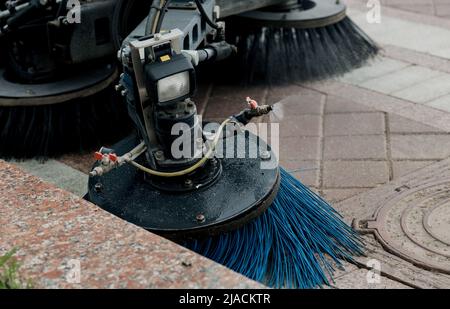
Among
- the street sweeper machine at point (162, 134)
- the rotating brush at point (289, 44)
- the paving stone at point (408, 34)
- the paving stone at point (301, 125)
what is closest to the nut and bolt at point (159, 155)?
the street sweeper machine at point (162, 134)

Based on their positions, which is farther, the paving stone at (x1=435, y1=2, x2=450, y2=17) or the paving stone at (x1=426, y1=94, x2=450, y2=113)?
the paving stone at (x1=435, y1=2, x2=450, y2=17)

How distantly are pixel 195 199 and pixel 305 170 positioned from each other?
813 mm

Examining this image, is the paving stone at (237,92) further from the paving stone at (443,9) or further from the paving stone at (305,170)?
the paving stone at (443,9)

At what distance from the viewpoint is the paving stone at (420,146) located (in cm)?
306

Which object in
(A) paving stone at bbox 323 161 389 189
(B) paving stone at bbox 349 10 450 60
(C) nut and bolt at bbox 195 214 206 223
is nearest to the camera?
(C) nut and bolt at bbox 195 214 206 223

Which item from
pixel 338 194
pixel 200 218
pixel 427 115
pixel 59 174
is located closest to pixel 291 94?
pixel 427 115

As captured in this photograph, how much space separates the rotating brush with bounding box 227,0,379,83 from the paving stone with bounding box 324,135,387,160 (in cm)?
70

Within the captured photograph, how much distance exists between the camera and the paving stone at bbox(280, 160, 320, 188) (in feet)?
9.60

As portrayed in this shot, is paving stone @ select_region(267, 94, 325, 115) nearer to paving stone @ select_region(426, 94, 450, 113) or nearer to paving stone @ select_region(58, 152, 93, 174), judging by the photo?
paving stone @ select_region(426, 94, 450, 113)

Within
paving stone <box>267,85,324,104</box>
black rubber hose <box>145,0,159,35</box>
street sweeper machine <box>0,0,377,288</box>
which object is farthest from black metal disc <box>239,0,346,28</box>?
black rubber hose <box>145,0,159,35</box>

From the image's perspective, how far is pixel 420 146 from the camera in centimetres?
313

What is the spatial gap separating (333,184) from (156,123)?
868mm
